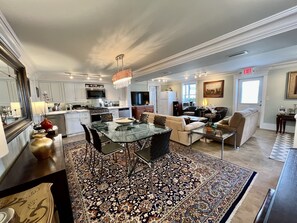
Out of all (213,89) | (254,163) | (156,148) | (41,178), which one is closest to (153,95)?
(213,89)

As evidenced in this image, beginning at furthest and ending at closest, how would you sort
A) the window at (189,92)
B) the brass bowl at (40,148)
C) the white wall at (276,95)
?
1. the window at (189,92)
2. the white wall at (276,95)
3. the brass bowl at (40,148)

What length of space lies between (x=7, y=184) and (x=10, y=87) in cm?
140

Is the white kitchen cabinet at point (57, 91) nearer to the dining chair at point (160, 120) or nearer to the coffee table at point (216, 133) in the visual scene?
the dining chair at point (160, 120)

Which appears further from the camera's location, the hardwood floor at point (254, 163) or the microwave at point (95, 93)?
the microwave at point (95, 93)

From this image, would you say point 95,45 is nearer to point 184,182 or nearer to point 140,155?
point 140,155

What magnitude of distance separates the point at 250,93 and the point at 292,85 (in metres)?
1.30

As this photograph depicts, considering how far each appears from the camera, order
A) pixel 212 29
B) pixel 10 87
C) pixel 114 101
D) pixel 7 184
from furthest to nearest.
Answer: pixel 114 101 → pixel 212 29 → pixel 10 87 → pixel 7 184

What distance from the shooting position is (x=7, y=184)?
3.62 feet

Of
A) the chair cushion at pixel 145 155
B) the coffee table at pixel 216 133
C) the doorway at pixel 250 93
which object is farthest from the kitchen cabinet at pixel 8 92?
A: the doorway at pixel 250 93

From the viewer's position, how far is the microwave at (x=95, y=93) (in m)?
5.54

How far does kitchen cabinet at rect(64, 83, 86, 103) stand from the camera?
5129 millimetres

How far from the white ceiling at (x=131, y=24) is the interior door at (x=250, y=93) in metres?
3.70

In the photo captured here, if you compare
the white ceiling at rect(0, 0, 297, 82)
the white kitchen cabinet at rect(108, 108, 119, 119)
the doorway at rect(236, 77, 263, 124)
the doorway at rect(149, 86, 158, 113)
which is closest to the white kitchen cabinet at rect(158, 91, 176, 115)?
the doorway at rect(149, 86, 158, 113)

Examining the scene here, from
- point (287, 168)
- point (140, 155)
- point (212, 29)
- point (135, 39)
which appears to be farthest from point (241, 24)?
point (140, 155)
